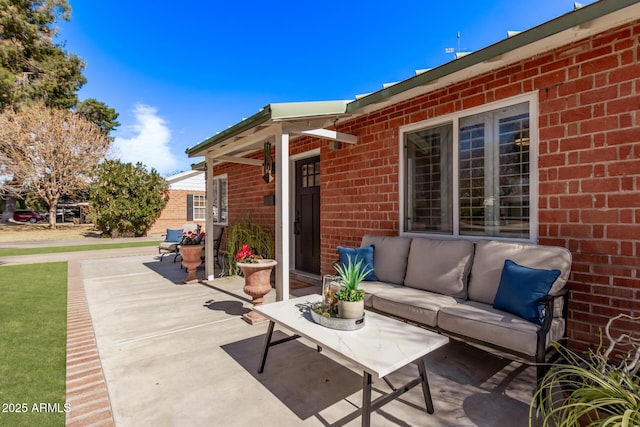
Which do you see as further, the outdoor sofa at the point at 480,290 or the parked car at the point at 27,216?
the parked car at the point at 27,216

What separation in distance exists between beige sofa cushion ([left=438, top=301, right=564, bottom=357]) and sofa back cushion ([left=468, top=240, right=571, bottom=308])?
217 mm

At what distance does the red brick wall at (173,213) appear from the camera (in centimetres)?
1863

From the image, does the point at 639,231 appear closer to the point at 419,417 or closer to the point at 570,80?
the point at 570,80

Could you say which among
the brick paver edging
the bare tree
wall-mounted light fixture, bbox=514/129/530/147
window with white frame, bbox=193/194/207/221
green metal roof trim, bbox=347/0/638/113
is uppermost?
the bare tree

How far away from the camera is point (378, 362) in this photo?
1.89 m

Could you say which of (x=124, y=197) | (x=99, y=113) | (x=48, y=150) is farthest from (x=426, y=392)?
(x=99, y=113)

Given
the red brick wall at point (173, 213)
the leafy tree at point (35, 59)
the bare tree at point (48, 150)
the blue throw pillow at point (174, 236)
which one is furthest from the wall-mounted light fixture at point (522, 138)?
the bare tree at point (48, 150)

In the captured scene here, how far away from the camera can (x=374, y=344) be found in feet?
7.13

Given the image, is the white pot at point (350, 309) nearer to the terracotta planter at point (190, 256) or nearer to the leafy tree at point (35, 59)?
the terracotta planter at point (190, 256)

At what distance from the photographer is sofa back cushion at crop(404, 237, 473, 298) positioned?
3414mm

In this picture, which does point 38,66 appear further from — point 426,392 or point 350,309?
point 426,392

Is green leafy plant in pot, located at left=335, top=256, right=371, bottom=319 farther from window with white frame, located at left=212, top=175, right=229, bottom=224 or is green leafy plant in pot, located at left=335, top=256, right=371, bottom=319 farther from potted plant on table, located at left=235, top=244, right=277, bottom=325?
window with white frame, located at left=212, top=175, right=229, bottom=224

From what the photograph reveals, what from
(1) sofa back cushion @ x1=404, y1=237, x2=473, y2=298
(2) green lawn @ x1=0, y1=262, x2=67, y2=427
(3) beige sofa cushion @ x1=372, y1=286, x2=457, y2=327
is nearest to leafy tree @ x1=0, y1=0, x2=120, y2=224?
(2) green lawn @ x1=0, y1=262, x2=67, y2=427

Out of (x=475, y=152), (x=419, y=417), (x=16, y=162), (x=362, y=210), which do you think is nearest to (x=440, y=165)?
(x=475, y=152)
